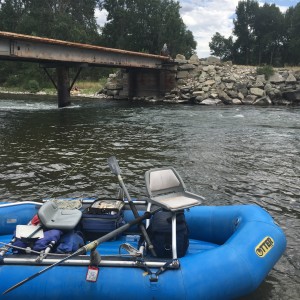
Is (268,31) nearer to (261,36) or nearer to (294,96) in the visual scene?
(261,36)

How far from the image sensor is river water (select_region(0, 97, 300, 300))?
7102 mm

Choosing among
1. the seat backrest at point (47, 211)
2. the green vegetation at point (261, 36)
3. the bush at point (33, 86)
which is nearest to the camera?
the seat backrest at point (47, 211)

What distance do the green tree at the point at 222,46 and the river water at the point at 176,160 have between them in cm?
5140

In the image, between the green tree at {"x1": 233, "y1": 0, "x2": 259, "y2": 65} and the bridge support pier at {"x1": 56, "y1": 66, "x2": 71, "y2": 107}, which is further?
the green tree at {"x1": 233, "y1": 0, "x2": 259, "y2": 65}

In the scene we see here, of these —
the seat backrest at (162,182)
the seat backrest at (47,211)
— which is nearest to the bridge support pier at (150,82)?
the seat backrest at (162,182)

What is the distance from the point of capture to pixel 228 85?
98.1 feet

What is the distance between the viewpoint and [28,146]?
11.9m

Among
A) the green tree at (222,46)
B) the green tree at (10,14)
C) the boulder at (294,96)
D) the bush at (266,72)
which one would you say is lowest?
the boulder at (294,96)

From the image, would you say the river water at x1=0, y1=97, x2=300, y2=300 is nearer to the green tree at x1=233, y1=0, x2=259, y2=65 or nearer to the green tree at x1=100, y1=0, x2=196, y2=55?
the green tree at x1=100, y1=0, x2=196, y2=55

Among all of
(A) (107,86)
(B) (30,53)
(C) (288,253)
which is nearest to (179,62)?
(A) (107,86)

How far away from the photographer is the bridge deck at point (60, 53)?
17281mm

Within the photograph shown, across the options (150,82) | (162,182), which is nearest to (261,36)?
(150,82)

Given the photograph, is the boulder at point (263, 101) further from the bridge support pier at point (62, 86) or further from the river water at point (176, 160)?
the bridge support pier at point (62, 86)

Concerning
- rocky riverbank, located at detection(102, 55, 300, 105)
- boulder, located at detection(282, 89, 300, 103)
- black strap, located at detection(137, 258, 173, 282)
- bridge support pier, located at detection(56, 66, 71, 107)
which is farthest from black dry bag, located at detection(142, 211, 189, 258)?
boulder, located at detection(282, 89, 300, 103)
